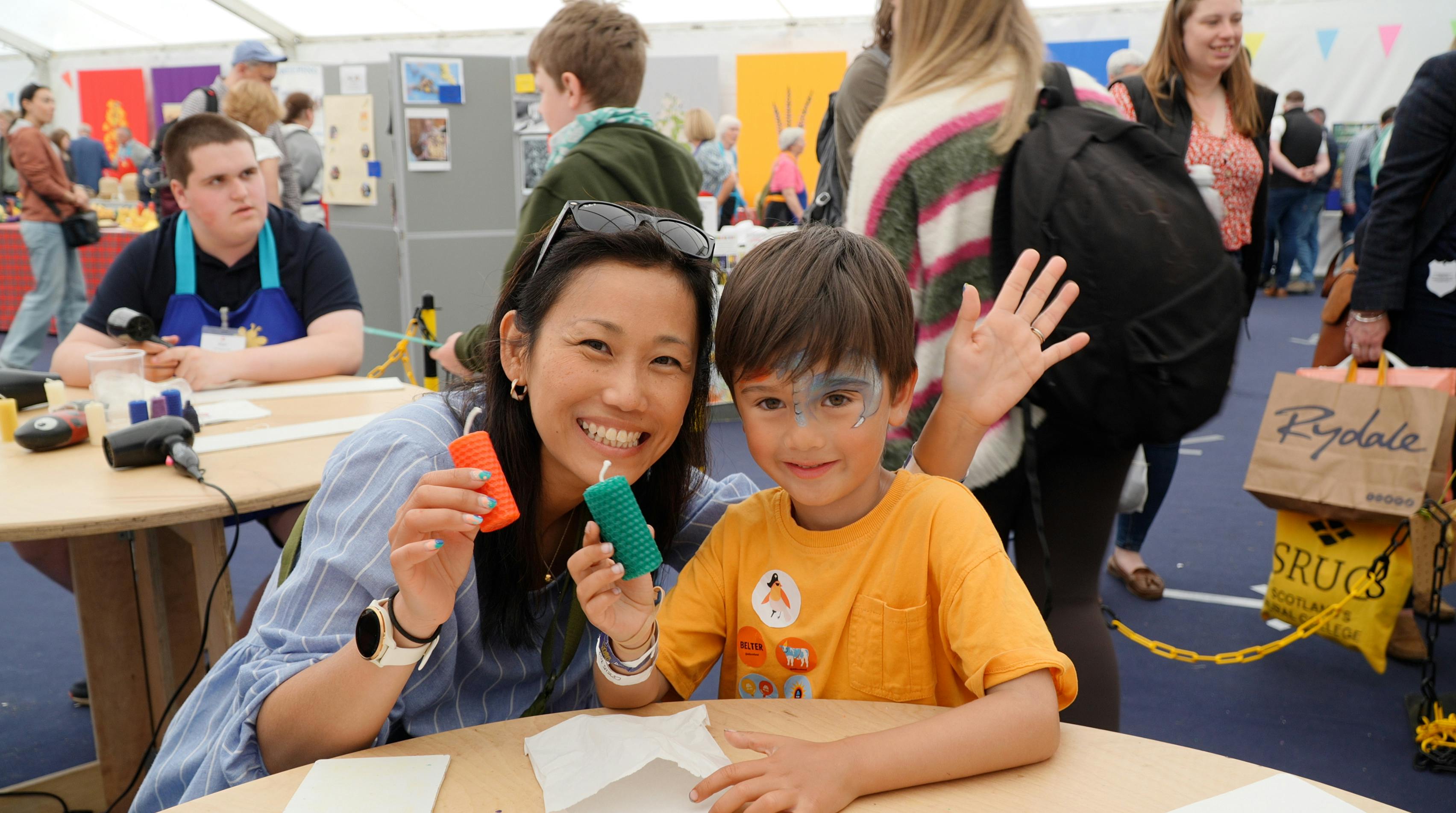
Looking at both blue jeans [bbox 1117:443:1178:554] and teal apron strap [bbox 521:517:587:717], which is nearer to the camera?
teal apron strap [bbox 521:517:587:717]

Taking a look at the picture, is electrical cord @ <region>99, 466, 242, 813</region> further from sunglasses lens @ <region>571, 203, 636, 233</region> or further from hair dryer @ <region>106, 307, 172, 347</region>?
sunglasses lens @ <region>571, 203, 636, 233</region>

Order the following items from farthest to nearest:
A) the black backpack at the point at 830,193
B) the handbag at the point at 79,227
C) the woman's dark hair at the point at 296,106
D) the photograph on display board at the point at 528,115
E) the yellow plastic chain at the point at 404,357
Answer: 1. the handbag at the point at 79,227
2. the woman's dark hair at the point at 296,106
3. the photograph on display board at the point at 528,115
4. the yellow plastic chain at the point at 404,357
5. the black backpack at the point at 830,193

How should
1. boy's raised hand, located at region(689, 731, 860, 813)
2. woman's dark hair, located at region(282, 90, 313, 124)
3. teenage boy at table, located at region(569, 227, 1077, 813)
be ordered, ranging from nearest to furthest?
boy's raised hand, located at region(689, 731, 860, 813), teenage boy at table, located at region(569, 227, 1077, 813), woman's dark hair, located at region(282, 90, 313, 124)

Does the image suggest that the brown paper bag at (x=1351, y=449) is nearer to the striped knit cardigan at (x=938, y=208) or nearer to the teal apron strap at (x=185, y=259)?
the striped knit cardigan at (x=938, y=208)

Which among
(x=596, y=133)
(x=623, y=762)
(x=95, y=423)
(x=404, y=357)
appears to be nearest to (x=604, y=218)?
(x=623, y=762)

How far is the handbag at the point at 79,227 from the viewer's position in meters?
7.54

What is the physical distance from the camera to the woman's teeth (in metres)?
1.27

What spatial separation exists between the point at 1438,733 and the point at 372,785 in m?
2.81

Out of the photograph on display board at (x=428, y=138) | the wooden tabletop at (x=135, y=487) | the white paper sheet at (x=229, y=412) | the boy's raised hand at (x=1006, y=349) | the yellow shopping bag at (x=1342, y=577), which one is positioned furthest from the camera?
the photograph on display board at (x=428, y=138)

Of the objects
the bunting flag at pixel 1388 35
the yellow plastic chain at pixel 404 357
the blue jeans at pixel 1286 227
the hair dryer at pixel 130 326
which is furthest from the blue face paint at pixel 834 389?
the bunting flag at pixel 1388 35

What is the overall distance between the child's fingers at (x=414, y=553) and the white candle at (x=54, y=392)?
74.8 inches

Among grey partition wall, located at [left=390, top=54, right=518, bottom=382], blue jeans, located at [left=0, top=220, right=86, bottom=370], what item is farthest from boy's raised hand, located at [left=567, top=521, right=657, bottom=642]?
blue jeans, located at [left=0, top=220, right=86, bottom=370]

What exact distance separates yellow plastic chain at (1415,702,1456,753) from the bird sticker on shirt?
2.22m

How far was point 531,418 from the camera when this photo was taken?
4.60 ft
